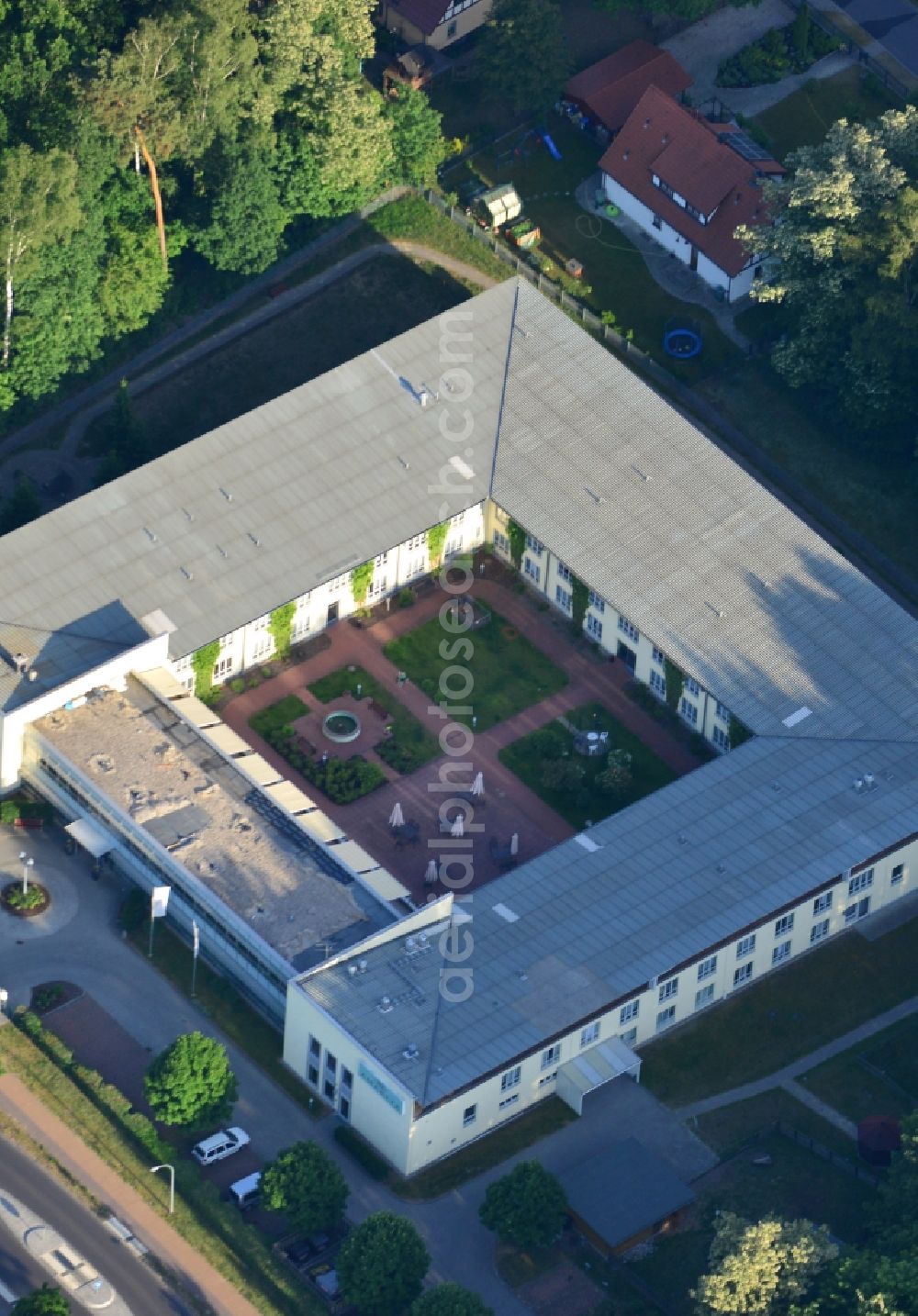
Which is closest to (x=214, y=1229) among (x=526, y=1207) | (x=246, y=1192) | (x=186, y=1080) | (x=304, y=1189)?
(x=246, y=1192)

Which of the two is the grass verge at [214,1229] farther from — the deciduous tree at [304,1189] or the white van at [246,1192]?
the deciduous tree at [304,1189]

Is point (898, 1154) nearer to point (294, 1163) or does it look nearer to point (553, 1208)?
point (553, 1208)

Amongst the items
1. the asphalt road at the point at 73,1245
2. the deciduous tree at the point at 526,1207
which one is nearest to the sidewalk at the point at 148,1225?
the asphalt road at the point at 73,1245

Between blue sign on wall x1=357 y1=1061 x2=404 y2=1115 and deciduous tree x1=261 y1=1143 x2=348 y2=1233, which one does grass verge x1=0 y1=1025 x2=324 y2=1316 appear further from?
blue sign on wall x1=357 y1=1061 x2=404 y2=1115

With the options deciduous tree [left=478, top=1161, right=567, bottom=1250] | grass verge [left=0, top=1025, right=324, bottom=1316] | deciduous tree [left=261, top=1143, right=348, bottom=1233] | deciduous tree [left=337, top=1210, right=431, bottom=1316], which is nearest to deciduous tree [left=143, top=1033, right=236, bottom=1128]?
grass verge [left=0, top=1025, right=324, bottom=1316]

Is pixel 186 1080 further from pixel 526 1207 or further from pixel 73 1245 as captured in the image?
pixel 526 1207

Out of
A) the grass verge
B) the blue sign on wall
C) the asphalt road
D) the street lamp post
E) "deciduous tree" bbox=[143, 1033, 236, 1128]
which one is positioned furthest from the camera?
"deciduous tree" bbox=[143, 1033, 236, 1128]
